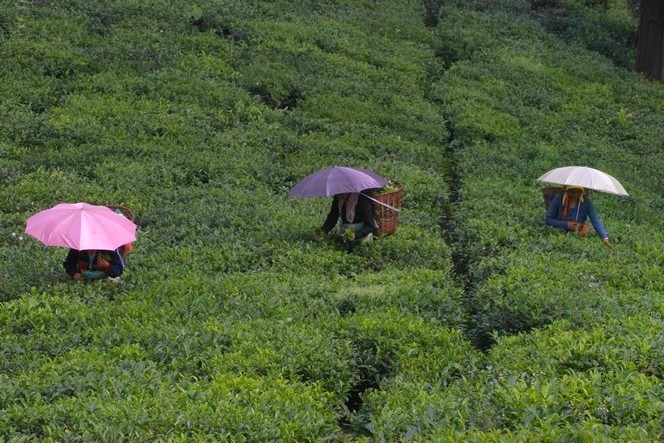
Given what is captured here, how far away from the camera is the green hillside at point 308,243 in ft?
20.7

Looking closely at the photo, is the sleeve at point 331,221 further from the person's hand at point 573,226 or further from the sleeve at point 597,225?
the sleeve at point 597,225

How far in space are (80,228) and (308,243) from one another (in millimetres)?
3263

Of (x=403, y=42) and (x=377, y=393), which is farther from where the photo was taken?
(x=403, y=42)

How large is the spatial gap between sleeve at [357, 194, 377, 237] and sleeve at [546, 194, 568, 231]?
274cm

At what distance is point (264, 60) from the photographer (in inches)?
787

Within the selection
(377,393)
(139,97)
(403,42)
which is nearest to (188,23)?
(139,97)

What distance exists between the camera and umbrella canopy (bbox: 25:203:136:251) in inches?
335

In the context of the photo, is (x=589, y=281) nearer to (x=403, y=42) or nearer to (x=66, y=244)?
(x=66, y=244)

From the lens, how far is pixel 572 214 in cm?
1159

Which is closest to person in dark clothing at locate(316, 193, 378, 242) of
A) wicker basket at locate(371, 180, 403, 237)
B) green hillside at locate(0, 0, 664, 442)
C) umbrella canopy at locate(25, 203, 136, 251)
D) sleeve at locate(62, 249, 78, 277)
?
wicker basket at locate(371, 180, 403, 237)

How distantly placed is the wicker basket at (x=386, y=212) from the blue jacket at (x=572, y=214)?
2.34 metres

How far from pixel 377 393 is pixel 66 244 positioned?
3.69 m

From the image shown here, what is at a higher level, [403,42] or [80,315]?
[403,42]

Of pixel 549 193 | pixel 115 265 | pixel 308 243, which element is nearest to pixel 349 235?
pixel 308 243
